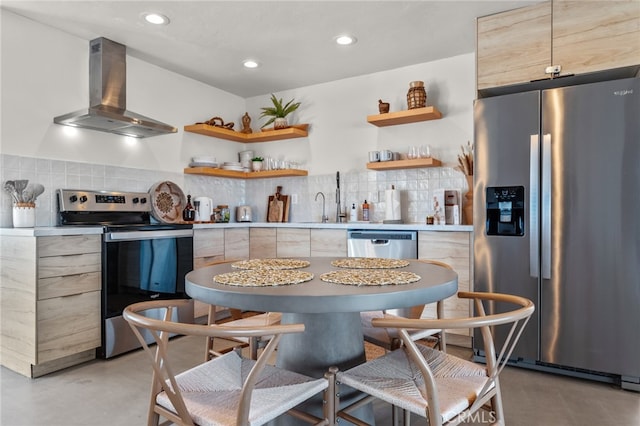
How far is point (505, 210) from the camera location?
262 centimetres

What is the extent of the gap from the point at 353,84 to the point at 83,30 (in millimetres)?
2395

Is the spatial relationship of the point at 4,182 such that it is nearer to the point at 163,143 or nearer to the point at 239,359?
the point at 163,143

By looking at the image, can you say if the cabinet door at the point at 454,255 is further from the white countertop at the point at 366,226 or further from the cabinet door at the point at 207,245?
the cabinet door at the point at 207,245

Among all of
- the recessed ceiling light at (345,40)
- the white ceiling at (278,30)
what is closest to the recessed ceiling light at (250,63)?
the white ceiling at (278,30)

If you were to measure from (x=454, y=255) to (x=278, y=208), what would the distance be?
2.13m

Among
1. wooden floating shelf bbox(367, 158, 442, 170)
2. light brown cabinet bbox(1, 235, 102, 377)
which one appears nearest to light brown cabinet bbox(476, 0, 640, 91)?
wooden floating shelf bbox(367, 158, 442, 170)

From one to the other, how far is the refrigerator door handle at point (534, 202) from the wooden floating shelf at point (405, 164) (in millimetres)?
1031

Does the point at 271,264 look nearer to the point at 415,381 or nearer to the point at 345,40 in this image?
the point at 415,381

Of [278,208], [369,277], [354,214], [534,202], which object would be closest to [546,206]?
[534,202]

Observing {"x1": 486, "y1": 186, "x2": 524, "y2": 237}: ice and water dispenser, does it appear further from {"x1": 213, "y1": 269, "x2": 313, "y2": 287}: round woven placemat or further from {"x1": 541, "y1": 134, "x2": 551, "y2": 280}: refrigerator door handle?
{"x1": 213, "y1": 269, "x2": 313, "y2": 287}: round woven placemat

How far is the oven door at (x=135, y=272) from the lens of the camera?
2805 millimetres

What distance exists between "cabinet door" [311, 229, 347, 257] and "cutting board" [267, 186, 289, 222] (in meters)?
0.88

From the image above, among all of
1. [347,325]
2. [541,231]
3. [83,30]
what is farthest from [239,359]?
[83,30]

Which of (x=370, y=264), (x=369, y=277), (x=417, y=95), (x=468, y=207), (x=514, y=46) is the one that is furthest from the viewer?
(x=417, y=95)
